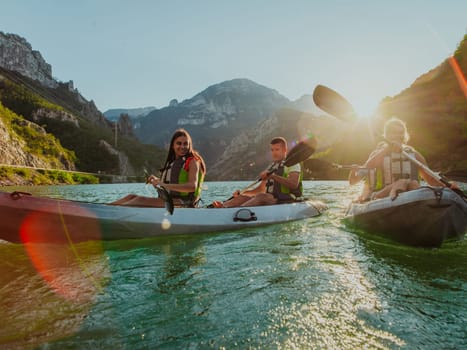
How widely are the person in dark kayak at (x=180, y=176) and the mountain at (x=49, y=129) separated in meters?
66.3

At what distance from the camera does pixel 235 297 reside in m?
3.50

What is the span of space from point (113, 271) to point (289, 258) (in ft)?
8.62

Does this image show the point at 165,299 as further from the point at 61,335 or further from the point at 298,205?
the point at 298,205

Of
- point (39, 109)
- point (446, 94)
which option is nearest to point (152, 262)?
point (446, 94)

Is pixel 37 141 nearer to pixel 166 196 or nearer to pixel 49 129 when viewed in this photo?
pixel 49 129

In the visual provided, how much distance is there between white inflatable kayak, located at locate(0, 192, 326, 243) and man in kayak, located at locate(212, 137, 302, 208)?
650 millimetres

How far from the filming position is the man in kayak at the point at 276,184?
860 cm

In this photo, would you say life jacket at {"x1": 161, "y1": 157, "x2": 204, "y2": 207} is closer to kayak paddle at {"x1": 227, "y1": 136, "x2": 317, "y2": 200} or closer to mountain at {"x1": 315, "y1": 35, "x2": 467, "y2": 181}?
kayak paddle at {"x1": 227, "y1": 136, "x2": 317, "y2": 200}

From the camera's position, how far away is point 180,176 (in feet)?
23.5

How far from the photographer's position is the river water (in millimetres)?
2604

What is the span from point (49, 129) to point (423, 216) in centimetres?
12204

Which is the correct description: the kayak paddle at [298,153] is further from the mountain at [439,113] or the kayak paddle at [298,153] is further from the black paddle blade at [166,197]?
the mountain at [439,113]

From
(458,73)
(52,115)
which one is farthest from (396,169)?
(52,115)

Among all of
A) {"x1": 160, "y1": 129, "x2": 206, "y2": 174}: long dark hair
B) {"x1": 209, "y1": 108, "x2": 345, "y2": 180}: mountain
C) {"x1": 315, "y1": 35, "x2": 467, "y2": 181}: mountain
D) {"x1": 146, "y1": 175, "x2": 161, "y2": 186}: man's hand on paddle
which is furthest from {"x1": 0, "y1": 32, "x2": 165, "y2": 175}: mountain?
{"x1": 315, "y1": 35, "x2": 467, "y2": 181}: mountain
